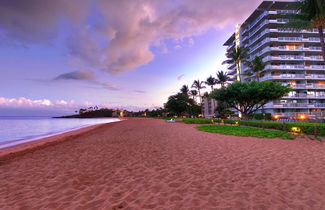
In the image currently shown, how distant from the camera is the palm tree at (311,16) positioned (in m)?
19.0

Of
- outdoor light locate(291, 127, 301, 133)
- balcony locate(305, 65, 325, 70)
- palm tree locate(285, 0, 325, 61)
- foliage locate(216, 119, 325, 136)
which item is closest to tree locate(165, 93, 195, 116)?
balcony locate(305, 65, 325, 70)

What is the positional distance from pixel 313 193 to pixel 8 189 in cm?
835

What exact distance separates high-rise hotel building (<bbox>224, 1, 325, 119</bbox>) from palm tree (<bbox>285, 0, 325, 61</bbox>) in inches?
1124

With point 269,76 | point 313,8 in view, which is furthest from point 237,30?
point 313,8

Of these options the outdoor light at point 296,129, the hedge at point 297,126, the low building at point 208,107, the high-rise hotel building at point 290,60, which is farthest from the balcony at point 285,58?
the outdoor light at point 296,129

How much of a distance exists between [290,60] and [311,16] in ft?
116

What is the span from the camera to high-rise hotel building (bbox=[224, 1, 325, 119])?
46.4 m

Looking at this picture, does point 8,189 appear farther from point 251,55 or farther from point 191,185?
point 251,55

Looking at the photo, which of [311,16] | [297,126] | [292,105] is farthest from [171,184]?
[292,105]

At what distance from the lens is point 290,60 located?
48969 millimetres

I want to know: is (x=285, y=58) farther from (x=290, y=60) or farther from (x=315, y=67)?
(x=315, y=67)

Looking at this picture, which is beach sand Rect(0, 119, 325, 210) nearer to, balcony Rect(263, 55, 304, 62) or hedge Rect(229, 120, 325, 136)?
hedge Rect(229, 120, 325, 136)

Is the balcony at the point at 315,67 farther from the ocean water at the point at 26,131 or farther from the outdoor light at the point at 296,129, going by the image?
the ocean water at the point at 26,131

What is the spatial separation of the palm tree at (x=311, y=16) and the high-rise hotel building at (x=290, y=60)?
93.7ft
